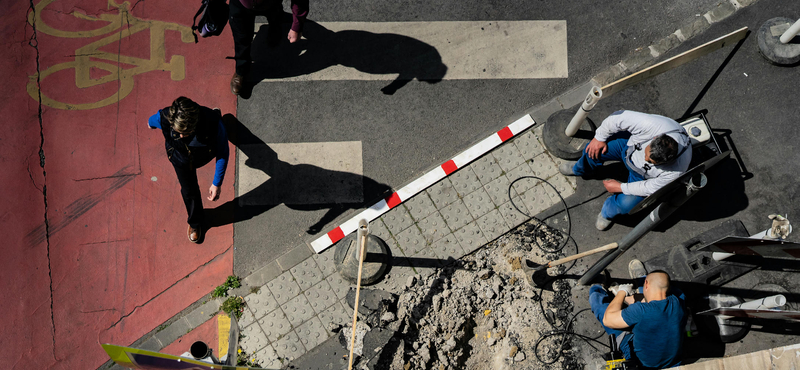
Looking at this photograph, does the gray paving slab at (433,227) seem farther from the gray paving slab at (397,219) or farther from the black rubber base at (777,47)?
the black rubber base at (777,47)

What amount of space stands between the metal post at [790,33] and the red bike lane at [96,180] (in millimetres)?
7709

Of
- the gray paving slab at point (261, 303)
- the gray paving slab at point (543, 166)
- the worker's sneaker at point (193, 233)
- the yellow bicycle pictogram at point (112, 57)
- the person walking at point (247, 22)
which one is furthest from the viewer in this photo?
the yellow bicycle pictogram at point (112, 57)

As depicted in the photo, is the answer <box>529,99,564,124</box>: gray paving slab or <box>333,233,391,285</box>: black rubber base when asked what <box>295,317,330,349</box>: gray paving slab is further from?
<box>529,99,564,124</box>: gray paving slab

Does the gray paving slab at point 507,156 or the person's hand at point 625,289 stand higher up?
the gray paving slab at point 507,156

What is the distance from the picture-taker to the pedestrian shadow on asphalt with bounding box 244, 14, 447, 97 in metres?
6.57

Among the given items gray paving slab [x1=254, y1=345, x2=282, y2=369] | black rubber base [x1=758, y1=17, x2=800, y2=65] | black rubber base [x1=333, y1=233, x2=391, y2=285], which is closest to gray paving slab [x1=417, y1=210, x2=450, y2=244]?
black rubber base [x1=333, y1=233, x2=391, y2=285]

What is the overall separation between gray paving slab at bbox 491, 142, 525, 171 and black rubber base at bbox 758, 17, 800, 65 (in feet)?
12.7

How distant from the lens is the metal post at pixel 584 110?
5.05 metres

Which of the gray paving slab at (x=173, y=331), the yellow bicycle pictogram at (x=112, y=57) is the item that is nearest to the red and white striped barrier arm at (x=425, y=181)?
the gray paving slab at (x=173, y=331)

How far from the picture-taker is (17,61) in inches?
255

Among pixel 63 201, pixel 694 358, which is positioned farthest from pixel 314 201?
pixel 694 358

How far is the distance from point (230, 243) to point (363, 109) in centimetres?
256

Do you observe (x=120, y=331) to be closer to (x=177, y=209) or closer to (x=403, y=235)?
(x=177, y=209)

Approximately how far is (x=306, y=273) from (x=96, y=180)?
123 inches
